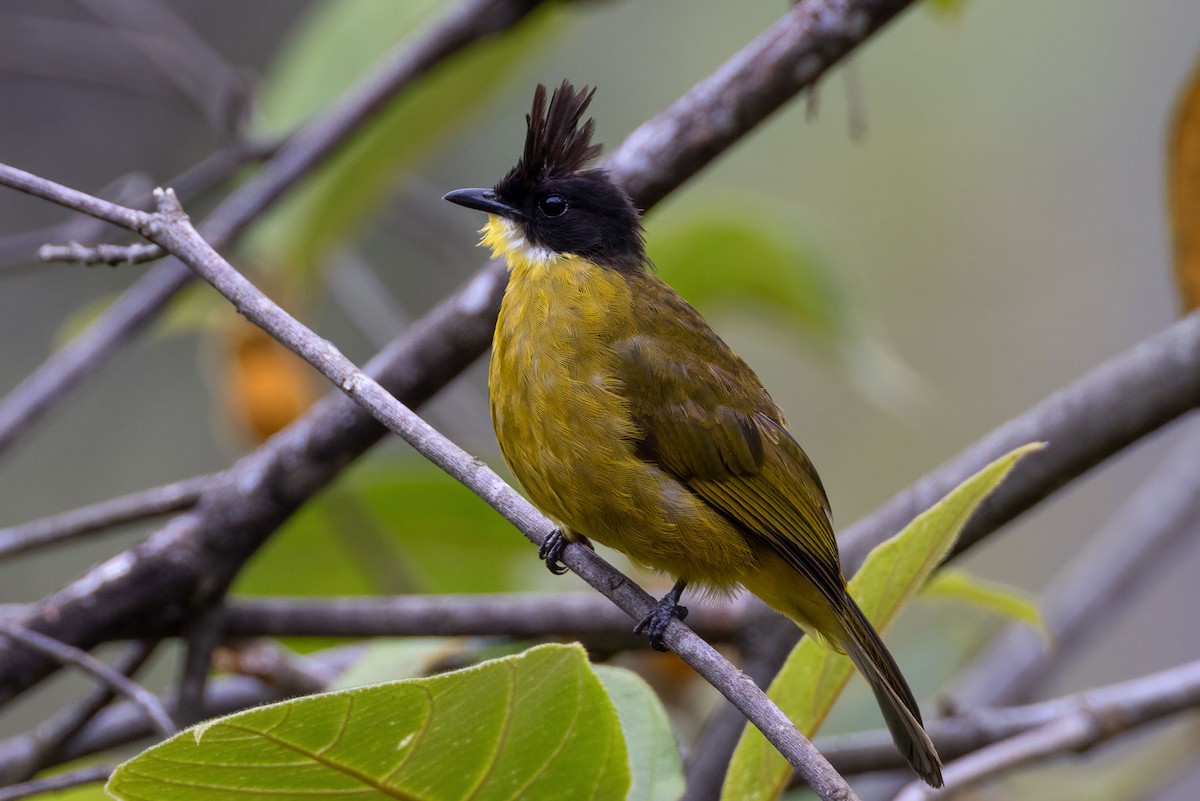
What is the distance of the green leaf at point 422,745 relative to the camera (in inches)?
50.3

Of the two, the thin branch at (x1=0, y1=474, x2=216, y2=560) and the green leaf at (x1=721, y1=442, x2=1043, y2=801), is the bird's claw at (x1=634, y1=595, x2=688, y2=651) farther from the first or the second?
the thin branch at (x1=0, y1=474, x2=216, y2=560)

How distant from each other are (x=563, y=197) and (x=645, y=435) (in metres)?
0.63

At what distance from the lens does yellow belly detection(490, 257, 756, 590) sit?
2.21 m

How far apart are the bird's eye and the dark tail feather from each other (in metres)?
1.03

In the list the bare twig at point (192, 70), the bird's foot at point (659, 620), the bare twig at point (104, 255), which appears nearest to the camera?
the bare twig at point (104, 255)

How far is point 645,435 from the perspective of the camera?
2.29 metres

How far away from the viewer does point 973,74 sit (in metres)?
8.16

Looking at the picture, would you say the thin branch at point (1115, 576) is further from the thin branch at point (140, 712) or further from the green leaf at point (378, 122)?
the green leaf at point (378, 122)

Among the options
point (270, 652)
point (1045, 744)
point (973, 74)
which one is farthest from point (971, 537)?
point (973, 74)

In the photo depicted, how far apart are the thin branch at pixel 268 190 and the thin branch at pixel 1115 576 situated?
72.1 inches

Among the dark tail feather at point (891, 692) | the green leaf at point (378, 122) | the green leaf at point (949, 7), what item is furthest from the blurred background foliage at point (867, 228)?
the dark tail feather at point (891, 692)

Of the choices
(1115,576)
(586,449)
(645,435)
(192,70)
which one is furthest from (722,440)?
(192,70)

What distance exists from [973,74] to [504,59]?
234 inches

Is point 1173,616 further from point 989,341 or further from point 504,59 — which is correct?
point 504,59
